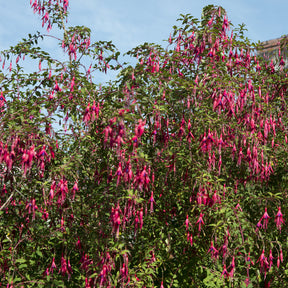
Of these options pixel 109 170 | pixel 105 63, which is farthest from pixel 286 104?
pixel 109 170

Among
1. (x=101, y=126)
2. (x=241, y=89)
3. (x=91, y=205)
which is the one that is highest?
(x=241, y=89)

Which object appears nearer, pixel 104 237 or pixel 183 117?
pixel 104 237

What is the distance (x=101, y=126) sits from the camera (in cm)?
470

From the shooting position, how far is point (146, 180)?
12.3 feet

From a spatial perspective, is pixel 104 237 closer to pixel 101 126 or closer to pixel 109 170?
pixel 109 170

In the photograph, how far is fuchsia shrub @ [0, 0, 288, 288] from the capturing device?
4242 millimetres

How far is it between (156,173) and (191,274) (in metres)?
1.25

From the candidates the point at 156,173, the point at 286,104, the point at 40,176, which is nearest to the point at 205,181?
the point at 156,173

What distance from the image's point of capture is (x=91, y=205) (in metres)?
4.68

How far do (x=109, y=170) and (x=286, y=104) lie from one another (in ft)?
9.87

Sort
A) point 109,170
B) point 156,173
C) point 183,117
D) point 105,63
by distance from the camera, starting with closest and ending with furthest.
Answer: point 109,170 → point 183,117 → point 156,173 → point 105,63

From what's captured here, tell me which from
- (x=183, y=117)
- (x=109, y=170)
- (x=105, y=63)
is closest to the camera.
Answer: (x=109, y=170)

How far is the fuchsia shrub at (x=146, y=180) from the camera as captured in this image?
4242 mm

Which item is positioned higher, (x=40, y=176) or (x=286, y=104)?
(x=286, y=104)
